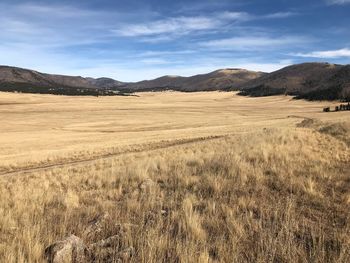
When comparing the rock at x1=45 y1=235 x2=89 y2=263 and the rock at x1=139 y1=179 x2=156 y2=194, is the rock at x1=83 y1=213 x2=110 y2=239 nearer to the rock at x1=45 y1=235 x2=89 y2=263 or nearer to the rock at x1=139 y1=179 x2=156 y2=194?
the rock at x1=45 y1=235 x2=89 y2=263

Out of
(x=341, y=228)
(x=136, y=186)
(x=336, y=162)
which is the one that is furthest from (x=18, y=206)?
(x=336, y=162)

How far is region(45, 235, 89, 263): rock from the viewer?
15.1ft

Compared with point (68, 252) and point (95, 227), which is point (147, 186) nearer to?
point (95, 227)

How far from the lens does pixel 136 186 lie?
386 inches

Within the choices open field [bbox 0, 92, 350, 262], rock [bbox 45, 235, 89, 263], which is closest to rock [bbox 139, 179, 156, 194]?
open field [bbox 0, 92, 350, 262]

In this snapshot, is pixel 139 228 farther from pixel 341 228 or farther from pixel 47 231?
pixel 341 228

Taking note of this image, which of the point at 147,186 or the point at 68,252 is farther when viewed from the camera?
the point at 147,186

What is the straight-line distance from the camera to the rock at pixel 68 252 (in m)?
4.60

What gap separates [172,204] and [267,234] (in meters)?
2.44

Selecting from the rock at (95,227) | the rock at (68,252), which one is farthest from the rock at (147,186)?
the rock at (68,252)

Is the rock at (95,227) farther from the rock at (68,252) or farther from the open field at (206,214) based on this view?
the rock at (68,252)

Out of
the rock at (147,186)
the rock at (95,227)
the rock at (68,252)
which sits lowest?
the rock at (147,186)

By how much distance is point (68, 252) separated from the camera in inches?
186

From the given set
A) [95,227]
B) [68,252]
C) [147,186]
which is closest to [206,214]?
[95,227]
